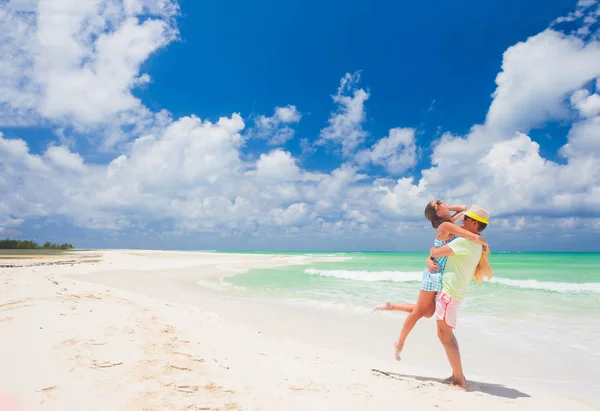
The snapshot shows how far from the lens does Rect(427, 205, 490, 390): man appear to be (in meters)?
3.95

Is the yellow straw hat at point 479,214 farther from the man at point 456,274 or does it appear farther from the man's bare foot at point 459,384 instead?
the man's bare foot at point 459,384

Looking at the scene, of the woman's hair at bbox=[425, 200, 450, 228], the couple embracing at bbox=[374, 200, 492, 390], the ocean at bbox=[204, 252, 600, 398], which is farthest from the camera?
the ocean at bbox=[204, 252, 600, 398]

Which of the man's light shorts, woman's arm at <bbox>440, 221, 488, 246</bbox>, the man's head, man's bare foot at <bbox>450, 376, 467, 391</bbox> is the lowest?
man's bare foot at <bbox>450, 376, 467, 391</bbox>

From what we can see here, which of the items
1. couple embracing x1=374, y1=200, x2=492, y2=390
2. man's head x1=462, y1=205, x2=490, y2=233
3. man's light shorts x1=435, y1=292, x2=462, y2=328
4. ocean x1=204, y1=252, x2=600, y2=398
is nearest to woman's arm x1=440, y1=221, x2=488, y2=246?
couple embracing x1=374, y1=200, x2=492, y2=390

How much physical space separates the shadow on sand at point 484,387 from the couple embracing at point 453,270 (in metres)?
0.20

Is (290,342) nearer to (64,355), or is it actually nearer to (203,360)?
(203,360)

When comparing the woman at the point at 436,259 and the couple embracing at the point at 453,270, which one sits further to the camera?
the woman at the point at 436,259

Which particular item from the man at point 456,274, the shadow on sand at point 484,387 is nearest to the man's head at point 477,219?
the man at point 456,274

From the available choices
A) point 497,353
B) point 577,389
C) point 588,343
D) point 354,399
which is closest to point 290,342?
point 354,399

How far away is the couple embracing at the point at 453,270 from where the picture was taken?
3.95 m

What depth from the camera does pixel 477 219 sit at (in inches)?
156

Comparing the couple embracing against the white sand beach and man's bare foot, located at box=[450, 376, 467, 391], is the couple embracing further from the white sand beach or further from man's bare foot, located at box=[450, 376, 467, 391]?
the white sand beach

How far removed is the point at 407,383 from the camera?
402 cm

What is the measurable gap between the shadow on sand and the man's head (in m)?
1.92
